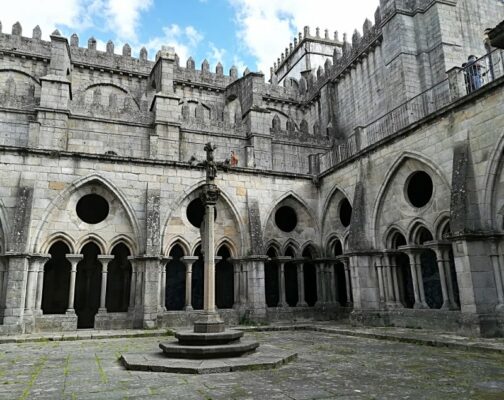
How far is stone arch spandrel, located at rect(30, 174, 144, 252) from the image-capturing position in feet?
39.2

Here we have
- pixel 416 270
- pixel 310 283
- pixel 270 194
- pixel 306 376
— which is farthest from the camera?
pixel 310 283

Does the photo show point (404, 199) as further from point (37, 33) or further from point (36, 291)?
point (37, 33)

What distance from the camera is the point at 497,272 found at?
8.96 metres

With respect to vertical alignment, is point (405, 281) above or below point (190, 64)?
below

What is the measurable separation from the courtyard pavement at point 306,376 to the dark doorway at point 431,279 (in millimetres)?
3688

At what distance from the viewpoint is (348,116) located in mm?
21594

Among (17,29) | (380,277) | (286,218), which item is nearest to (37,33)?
(17,29)

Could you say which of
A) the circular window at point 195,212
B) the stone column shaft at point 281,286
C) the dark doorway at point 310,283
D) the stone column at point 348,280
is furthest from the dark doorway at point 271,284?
the circular window at point 195,212

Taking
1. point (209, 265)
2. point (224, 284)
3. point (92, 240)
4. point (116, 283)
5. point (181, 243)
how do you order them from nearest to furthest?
1. point (209, 265)
2. point (92, 240)
3. point (181, 243)
4. point (116, 283)
5. point (224, 284)

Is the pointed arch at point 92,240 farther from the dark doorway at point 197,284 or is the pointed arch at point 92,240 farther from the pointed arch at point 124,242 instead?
the dark doorway at point 197,284

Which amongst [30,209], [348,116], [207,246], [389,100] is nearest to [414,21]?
[389,100]

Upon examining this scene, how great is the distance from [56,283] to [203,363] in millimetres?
11029

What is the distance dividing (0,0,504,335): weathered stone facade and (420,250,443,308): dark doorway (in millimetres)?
44

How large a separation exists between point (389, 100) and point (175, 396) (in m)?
16.5
